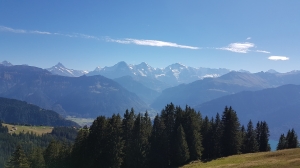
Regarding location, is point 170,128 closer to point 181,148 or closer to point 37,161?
point 181,148

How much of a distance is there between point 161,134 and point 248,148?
35.5m

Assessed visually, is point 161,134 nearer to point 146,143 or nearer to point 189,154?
point 146,143

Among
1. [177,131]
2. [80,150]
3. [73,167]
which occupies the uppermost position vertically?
[177,131]

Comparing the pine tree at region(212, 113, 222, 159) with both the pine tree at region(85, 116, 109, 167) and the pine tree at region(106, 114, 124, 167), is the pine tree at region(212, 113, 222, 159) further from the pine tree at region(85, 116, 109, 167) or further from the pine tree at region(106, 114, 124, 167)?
the pine tree at region(85, 116, 109, 167)

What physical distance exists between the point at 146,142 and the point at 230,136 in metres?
26.1

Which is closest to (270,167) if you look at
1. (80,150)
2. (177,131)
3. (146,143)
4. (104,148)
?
(177,131)

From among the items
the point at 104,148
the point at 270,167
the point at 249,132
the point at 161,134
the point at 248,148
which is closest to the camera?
the point at 270,167

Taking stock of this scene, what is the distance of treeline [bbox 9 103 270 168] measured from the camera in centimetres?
5916

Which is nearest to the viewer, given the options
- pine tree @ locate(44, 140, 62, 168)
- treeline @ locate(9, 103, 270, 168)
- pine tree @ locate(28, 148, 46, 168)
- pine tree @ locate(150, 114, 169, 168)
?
treeline @ locate(9, 103, 270, 168)

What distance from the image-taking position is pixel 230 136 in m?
70.6

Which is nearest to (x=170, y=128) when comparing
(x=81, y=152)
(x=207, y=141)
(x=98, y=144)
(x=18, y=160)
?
(x=207, y=141)

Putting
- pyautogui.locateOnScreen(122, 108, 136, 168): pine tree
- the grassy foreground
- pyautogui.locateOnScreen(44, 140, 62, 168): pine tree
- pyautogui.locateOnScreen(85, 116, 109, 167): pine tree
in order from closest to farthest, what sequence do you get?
the grassy foreground
pyautogui.locateOnScreen(85, 116, 109, 167): pine tree
pyautogui.locateOnScreen(122, 108, 136, 168): pine tree
pyautogui.locateOnScreen(44, 140, 62, 168): pine tree

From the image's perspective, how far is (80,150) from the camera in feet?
204

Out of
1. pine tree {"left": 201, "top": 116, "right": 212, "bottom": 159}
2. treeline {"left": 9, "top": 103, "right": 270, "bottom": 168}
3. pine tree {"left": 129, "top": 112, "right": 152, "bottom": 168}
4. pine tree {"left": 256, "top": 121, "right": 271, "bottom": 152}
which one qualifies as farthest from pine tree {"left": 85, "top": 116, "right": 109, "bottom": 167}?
pine tree {"left": 256, "top": 121, "right": 271, "bottom": 152}
